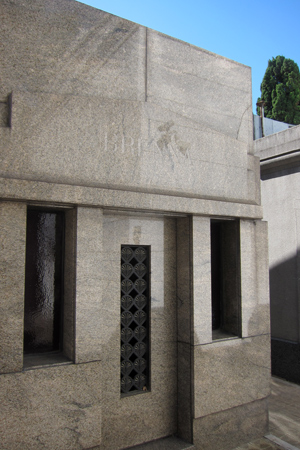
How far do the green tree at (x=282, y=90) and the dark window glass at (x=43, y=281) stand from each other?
26.7 meters

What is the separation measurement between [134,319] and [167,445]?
1.77 metres

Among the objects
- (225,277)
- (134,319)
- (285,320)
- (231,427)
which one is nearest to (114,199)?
(134,319)

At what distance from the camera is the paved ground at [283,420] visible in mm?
5727

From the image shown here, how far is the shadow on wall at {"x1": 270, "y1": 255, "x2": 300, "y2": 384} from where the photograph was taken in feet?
28.7

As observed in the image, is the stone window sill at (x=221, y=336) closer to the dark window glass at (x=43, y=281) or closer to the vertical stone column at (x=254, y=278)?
the vertical stone column at (x=254, y=278)

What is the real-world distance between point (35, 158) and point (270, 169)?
23.0ft

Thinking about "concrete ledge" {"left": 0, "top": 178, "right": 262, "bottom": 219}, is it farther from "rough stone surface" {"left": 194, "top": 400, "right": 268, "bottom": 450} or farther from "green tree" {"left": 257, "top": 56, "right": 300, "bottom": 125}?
"green tree" {"left": 257, "top": 56, "right": 300, "bottom": 125}

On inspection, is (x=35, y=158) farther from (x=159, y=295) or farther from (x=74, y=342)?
(x=159, y=295)

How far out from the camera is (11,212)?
4.15 meters

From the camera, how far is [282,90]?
2920 cm

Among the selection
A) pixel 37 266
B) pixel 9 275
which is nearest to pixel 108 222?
pixel 37 266

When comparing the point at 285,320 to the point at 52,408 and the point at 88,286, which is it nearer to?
the point at 88,286

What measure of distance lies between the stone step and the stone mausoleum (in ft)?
0.27

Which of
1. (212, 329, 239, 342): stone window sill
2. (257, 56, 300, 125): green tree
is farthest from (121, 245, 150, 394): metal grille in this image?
(257, 56, 300, 125): green tree
